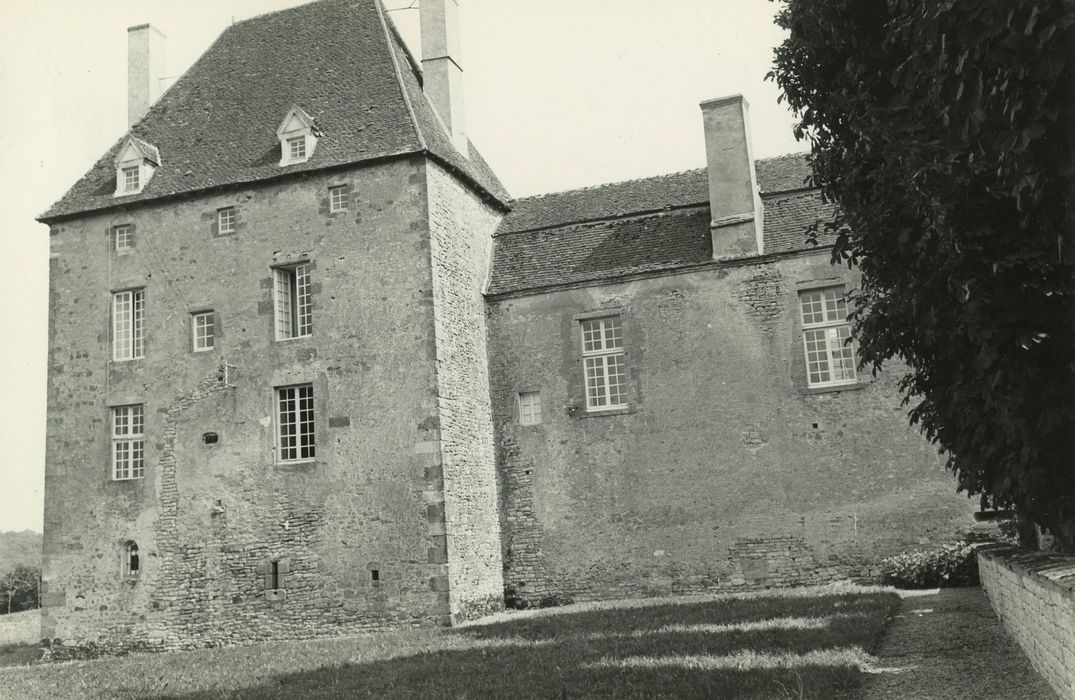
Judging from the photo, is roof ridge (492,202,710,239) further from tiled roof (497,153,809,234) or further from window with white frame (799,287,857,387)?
window with white frame (799,287,857,387)

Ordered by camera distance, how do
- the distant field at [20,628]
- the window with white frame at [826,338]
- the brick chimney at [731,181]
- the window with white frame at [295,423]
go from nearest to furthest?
the window with white frame at [826,338] → the window with white frame at [295,423] → the brick chimney at [731,181] → the distant field at [20,628]

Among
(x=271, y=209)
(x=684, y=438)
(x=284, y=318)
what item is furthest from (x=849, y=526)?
(x=271, y=209)

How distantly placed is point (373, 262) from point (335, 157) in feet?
7.65

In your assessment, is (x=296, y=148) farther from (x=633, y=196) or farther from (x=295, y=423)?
(x=633, y=196)

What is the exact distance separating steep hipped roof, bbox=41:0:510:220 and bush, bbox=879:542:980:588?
11194mm

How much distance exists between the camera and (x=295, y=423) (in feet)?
60.1

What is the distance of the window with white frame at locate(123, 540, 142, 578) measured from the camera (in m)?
18.5

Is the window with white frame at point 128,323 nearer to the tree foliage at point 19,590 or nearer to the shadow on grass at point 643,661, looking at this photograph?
the shadow on grass at point 643,661

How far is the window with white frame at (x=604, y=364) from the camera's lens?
19.0 m

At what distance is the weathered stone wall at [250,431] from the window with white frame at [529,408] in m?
2.69

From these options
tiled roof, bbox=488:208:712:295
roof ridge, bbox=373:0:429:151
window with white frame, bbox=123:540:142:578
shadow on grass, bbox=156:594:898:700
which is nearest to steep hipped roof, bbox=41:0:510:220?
roof ridge, bbox=373:0:429:151

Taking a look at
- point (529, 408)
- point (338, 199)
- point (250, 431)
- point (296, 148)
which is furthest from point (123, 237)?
point (529, 408)

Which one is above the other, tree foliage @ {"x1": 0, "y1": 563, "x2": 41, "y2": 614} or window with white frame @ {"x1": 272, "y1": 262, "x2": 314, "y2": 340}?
window with white frame @ {"x1": 272, "y1": 262, "x2": 314, "y2": 340}

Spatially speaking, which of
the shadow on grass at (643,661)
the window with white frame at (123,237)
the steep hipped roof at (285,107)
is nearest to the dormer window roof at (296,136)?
the steep hipped roof at (285,107)
